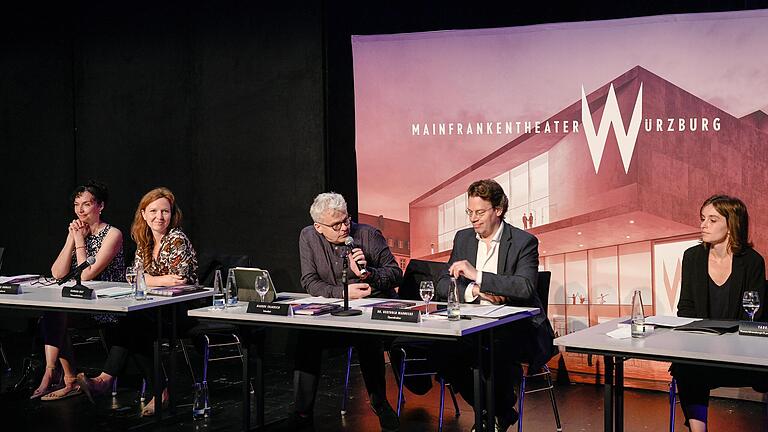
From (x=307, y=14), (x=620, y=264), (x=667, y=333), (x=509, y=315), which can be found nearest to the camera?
(x=667, y=333)

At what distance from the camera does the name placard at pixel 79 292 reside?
16.1 feet

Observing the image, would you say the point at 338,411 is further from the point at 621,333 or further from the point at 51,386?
the point at 621,333

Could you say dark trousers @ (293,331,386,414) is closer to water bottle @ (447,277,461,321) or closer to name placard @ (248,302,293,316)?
name placard @ (248,302,293,316)

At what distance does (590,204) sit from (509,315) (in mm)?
1980

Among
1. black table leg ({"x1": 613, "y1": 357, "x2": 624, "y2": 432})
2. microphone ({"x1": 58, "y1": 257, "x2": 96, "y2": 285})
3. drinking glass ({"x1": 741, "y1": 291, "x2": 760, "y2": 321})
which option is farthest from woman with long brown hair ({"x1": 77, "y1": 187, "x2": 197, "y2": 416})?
drinking glass ({"x1": 741, "y1": 291, "x2": 760, "y2": 321})

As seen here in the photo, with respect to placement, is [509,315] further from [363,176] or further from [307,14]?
[307,14]

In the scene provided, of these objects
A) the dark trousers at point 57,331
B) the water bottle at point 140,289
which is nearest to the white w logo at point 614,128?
the water bottle at point 140,289

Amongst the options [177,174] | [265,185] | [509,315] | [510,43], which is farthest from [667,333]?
[177,174]

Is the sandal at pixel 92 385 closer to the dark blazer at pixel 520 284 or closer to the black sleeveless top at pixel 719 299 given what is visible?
the dark blazer at pixel 520 284

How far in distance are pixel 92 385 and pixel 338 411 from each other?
59.4 inches

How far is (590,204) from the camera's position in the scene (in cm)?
580

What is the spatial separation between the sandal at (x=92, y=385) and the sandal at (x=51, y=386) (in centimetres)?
37

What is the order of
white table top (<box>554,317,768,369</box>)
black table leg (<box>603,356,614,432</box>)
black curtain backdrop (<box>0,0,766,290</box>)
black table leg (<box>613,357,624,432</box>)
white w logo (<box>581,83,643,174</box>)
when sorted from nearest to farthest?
white table top (<box>554,317,768,369</box>) → black table leg (<box>603,356,614,432</box>) → black table leg (<box>613,357,624,432</box>) → white w logo (<box>581,83,643,174</box>) → black curtain backdrop (<box>0,0,766,290</box>)

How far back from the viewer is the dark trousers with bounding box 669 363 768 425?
382 cm
